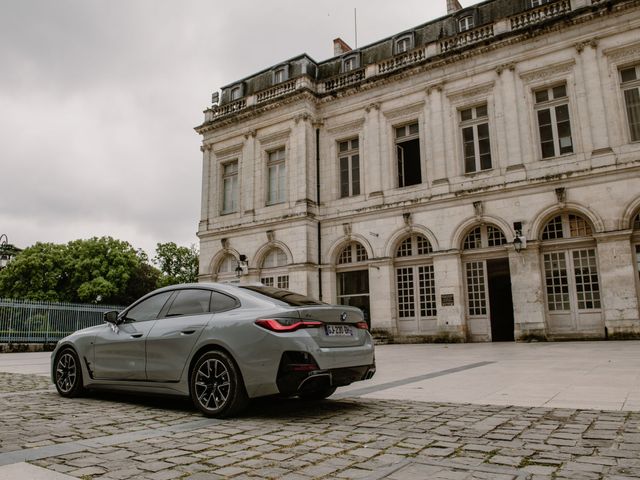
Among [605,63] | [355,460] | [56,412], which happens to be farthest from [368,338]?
[605,63]

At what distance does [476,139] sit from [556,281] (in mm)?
6081

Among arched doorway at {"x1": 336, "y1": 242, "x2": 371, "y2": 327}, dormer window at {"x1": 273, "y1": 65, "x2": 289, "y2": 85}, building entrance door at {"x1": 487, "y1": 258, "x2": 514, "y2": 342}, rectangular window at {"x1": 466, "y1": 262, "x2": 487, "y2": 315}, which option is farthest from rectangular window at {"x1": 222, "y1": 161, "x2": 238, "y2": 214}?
building entrance door at {"x1": 487, "y1": 258, "x2": 514, "y2": 342}

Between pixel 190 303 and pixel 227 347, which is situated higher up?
pixel 190 303

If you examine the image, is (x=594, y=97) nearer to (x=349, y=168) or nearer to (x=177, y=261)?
(x=349, y=168)

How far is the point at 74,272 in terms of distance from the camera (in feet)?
138

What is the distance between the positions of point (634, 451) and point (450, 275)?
600 inches

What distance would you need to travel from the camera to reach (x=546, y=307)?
656 inches

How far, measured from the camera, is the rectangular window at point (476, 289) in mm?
18172

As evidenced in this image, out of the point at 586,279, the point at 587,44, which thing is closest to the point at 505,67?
the point at 587,44

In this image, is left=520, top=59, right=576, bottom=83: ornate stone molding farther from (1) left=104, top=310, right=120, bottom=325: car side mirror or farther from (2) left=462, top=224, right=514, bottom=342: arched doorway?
(1) left=104, top=310, right=120, bottom=325: car side mirror

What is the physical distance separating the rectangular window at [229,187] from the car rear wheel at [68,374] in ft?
60.7

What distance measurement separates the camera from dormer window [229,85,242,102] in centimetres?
2633

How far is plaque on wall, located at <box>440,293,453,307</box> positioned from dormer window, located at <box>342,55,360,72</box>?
1148cm

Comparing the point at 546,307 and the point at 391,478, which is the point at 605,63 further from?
the point at 391,478
